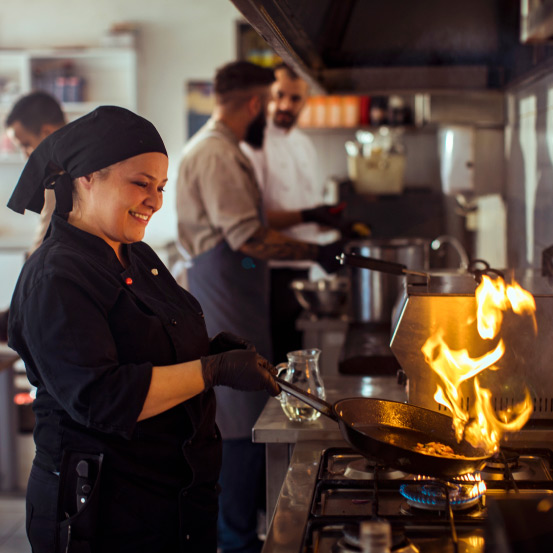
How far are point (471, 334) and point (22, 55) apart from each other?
4.71 m

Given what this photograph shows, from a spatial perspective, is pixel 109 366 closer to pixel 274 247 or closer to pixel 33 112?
pixel 274 247

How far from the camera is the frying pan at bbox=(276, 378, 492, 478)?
3.85ft

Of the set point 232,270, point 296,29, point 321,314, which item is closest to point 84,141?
point 296,29

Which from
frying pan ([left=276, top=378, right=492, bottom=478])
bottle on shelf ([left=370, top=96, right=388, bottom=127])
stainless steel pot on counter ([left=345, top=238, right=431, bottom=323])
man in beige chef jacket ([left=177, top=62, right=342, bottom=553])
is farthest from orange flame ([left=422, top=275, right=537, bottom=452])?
bottle on shelf ([left=370, top=96, right=388, bottom=127])

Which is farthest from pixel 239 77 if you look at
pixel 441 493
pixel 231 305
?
pixel 441 493

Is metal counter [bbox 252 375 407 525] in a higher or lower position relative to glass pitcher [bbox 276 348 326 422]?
lower

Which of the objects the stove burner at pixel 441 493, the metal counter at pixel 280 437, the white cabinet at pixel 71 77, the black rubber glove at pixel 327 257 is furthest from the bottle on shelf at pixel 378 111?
the stove burner at pixel 441 493

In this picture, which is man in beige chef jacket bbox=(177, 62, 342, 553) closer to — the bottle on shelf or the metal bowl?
the metal bowl

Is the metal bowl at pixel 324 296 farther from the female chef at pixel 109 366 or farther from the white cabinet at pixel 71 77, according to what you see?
the white cabinet at pixel 71 77

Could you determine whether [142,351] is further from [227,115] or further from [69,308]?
[227,115]

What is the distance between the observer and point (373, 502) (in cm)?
112

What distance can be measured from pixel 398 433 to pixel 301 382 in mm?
287

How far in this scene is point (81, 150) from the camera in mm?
1357

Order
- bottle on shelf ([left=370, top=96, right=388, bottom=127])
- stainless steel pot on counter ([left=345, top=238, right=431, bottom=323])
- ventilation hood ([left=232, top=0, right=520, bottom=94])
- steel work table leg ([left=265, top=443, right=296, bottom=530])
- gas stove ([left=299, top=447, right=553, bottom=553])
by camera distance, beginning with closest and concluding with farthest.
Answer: gas stove ([left=299, top=447, right=553, bottom=553]) < steel work table leg ([left=265, top=443, right=296, bottom=530]) < ventilation hood ([left=232, top=0, right=520, bottom=94]) < stainless steel pot on counter ([left=345, top=238, right=431, bottom=323]) < bottle on shelf ([left=370, top=96, right=388, bottom=127])
